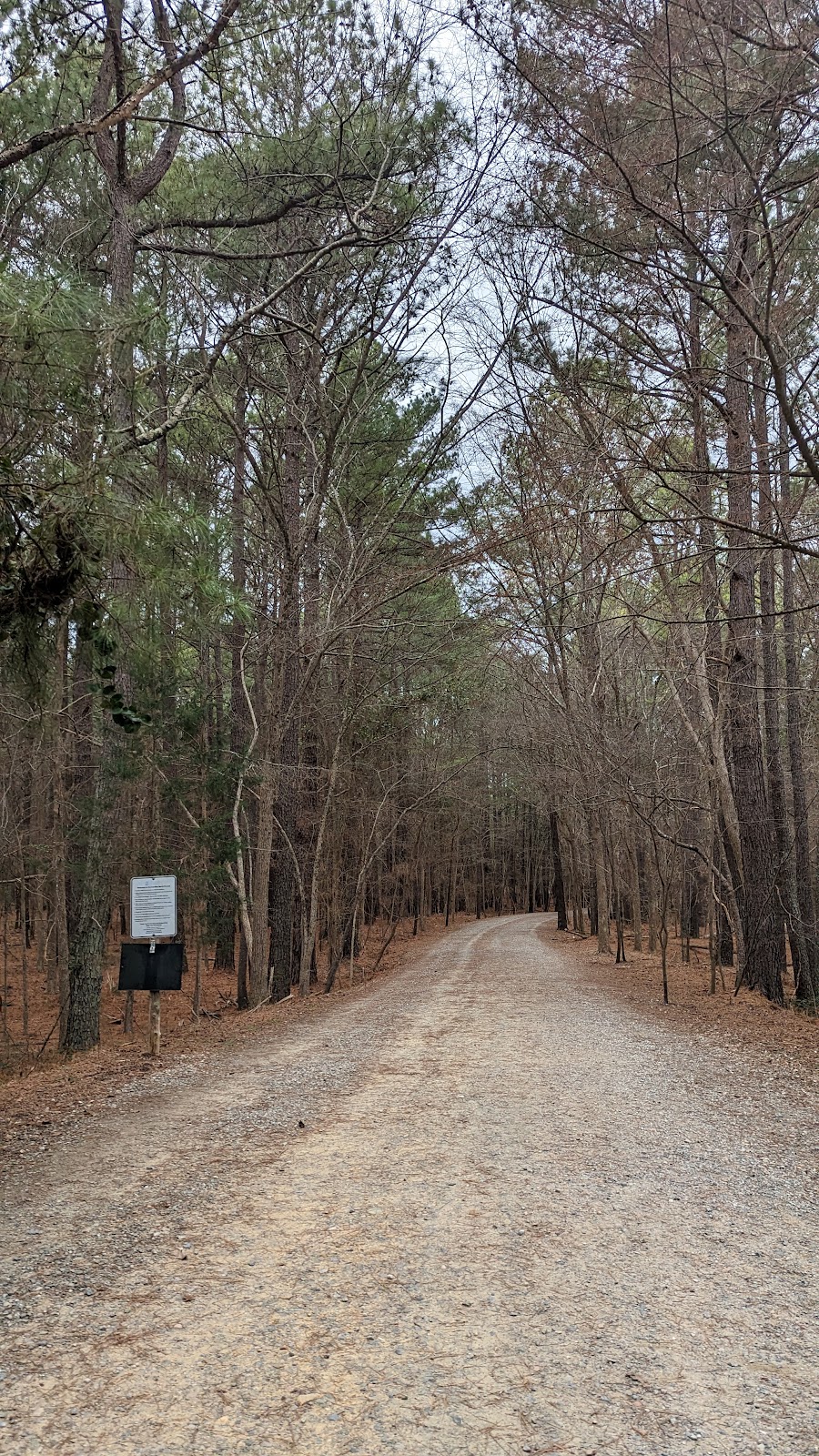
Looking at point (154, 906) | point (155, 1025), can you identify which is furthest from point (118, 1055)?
point (154, 906)

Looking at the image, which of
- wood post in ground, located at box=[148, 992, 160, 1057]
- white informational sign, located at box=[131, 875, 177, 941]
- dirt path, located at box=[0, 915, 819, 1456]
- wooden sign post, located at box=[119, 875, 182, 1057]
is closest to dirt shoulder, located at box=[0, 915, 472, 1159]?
wood post in ground, located at box=[148, 992, 160, 1057]

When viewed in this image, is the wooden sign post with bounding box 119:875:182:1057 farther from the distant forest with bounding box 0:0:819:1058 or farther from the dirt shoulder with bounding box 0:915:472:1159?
the distant forest with bounding box 0:0:819:1058

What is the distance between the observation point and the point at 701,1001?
11609 mm

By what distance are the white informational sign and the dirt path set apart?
1438 millimetres

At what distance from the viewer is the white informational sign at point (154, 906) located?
299 inches

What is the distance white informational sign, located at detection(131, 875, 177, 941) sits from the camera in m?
7.60

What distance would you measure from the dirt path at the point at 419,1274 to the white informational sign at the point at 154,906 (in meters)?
1.44

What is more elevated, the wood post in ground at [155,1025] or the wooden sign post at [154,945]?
the wooden sign post at [154,945]

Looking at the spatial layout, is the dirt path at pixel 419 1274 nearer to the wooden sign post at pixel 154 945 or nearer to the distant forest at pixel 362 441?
the wooden sign post at pixel 154 945

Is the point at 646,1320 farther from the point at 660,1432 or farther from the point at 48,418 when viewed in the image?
the point at 48,418

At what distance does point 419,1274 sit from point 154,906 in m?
4.90

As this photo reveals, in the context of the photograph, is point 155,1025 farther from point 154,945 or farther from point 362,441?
point 362,441

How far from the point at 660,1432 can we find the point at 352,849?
18.2 meters

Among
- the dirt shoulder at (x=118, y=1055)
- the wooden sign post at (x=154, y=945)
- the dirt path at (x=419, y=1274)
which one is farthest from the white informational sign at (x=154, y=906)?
the dirt path at (x=419, y=1274)
